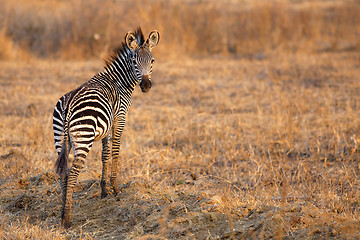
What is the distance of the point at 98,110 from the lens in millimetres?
4594

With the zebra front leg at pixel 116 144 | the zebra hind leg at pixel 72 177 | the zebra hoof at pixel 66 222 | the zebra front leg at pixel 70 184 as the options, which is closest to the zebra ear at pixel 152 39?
the zebra front leg at pixel 116 144

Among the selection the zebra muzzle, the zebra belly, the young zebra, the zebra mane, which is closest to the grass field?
the young zebra

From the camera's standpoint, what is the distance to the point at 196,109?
10.3 metres

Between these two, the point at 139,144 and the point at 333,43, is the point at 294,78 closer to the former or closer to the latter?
the point at 333,43

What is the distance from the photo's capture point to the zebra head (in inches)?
202

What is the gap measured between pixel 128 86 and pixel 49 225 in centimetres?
177

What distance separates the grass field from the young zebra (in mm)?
495

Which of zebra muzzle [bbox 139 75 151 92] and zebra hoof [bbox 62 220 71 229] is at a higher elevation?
zebra muzzle [bbox 139 75 151 92]

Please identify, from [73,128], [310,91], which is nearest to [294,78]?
[310,91]

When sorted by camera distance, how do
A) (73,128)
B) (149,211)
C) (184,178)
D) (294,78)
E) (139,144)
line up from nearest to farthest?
(73,128)
(149,211)
(184,178)
(139,144)
(294,78)

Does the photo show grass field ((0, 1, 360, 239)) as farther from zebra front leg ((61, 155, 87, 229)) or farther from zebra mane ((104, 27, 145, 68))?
zebra mane ((104, 27, 145, 68))

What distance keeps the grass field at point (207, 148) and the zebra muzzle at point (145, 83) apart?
117cm

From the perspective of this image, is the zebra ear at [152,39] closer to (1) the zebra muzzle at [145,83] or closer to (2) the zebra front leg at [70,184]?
(1) the zebra muzzle at [145,83]

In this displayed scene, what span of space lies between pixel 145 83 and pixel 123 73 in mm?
449
